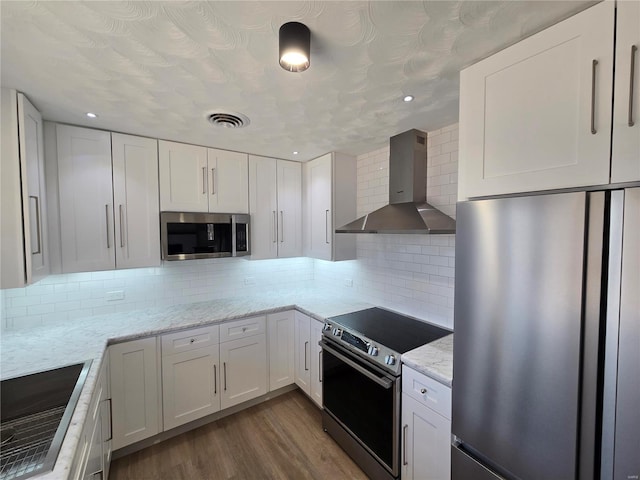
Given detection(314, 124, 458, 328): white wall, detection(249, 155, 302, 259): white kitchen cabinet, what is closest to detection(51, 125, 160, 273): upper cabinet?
detection(249, 155, 302, 259): white kitchen cabinet

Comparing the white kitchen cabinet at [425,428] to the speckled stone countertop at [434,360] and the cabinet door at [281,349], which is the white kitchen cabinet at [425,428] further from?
the cabinet door at [281,349]

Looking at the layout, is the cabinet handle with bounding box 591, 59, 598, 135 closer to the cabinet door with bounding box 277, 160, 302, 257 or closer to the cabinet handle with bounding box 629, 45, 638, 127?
the cabinet handle with bounding box 629, 45, 638, 127

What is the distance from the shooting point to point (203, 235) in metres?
2.46

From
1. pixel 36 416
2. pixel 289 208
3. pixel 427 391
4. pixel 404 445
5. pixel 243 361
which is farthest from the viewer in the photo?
pixel 289 208

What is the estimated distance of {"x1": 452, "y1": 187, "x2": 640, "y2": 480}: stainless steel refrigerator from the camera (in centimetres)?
84

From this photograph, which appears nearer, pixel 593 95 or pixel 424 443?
pixel 593 95

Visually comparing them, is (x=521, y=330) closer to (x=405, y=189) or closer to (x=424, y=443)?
(x=424, y=443)

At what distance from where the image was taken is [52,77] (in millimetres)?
1354

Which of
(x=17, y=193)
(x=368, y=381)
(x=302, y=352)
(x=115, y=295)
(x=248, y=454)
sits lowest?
(x=248, y=454)

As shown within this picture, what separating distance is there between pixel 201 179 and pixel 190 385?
5.90 ft

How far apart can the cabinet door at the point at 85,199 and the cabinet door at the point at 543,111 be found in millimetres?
2508

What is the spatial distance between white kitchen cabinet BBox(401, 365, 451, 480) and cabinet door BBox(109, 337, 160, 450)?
6.04ft

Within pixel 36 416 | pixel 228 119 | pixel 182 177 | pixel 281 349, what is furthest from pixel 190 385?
pixel 228 119

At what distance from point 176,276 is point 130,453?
4.60 ft
